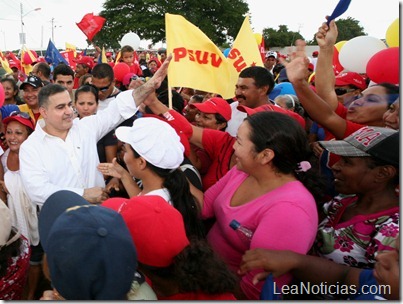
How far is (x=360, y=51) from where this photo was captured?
14.7ft

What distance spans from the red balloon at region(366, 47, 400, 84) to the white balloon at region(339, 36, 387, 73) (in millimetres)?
1383

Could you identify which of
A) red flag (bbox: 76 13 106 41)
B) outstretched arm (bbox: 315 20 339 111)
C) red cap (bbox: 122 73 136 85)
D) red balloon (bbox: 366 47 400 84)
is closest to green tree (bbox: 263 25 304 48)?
red flag (bbox: 76 13 106 41)

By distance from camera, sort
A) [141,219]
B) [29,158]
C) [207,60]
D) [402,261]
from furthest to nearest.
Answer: [207,60] → [29,158] → [141,219] → [402,261]

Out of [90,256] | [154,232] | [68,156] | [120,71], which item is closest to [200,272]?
[154,232]

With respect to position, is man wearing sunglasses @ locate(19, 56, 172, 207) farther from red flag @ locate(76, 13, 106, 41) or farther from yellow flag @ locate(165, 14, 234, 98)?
red flag @ locate(76, 13, 106, 41)

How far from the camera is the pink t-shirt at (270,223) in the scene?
150cm

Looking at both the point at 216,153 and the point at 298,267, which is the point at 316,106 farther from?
the point at 298,267

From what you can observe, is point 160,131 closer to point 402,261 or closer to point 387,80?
point 402,261

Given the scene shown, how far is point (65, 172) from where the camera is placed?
8.30 ft

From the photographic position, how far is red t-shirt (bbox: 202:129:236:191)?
8.25ft

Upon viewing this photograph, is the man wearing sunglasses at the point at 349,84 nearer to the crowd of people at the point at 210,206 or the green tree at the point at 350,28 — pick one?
the crowd of people at the point at 210,206

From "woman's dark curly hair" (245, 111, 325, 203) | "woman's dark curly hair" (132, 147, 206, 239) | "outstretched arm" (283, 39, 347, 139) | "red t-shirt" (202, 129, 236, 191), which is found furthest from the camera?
"red t-shirt" (202, 129, 236, 191)

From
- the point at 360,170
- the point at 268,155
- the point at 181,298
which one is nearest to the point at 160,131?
the point at 268,155

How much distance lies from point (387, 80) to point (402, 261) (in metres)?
2.30
